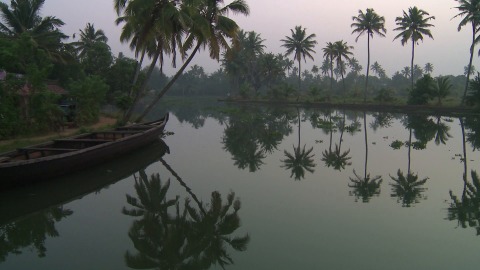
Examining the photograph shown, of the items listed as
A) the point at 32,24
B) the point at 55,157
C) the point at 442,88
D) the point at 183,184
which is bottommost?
the point at 183,184

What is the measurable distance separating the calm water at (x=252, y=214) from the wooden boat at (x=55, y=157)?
16.7 inches

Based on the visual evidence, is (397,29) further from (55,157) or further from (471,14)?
(55,157)

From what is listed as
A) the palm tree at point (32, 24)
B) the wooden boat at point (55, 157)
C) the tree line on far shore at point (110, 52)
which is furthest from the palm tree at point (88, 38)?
the wooden boat at point (55, 157)

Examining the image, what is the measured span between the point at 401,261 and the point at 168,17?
14292 millimetres

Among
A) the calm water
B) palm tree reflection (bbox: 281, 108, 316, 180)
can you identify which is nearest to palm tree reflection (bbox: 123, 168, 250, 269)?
the calm water

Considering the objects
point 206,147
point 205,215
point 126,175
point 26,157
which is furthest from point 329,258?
point 206,147

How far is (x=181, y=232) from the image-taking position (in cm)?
670

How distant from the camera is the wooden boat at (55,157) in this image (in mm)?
8495

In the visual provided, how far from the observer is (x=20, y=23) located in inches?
930

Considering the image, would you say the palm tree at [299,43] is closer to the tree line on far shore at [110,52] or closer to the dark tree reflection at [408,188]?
the tree line on far shore at [110,52]

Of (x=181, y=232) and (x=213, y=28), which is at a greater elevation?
(x=213, y=28)

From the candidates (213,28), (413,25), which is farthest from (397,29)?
(213,28)

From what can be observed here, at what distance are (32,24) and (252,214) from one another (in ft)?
83.2

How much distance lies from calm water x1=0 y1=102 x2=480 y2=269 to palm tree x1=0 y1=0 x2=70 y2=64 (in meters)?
15.6
